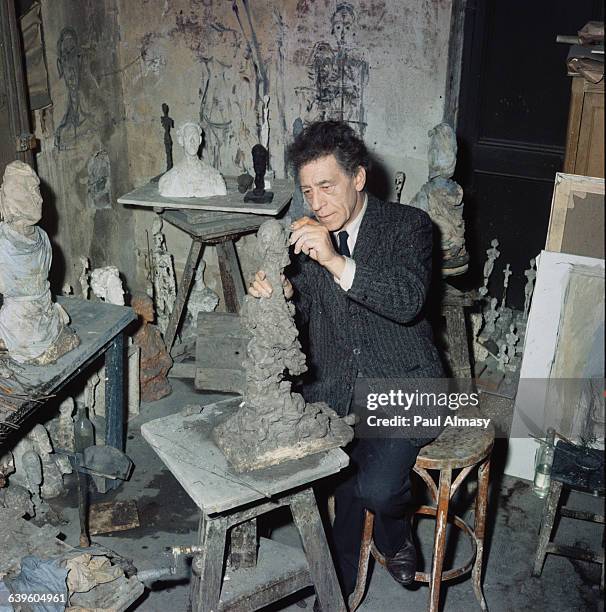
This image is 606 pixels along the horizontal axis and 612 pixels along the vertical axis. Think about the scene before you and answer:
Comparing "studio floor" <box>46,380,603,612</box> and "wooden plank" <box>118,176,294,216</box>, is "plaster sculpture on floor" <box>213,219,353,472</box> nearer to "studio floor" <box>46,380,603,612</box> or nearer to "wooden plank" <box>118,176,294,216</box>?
"studio floor" <box>46,380,603,612</box>

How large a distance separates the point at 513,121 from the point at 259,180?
5.62ft

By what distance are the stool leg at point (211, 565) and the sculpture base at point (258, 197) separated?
2.60 meters

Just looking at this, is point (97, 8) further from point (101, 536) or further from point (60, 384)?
point (101, 536)

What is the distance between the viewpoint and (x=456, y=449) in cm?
308

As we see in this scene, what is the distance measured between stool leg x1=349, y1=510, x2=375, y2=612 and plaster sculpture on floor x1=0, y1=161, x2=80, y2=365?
157 cm

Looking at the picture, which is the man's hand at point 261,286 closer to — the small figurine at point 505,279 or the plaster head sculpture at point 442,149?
the plaster head sculpture at point 442,149

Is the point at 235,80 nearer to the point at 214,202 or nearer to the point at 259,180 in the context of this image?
the point at 259,180

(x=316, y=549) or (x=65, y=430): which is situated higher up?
(x=316, y=549)

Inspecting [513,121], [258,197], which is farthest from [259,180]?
[513,121]

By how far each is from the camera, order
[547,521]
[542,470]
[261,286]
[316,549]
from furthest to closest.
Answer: [542,470]
[547,521]
[316,549]
[261,286]

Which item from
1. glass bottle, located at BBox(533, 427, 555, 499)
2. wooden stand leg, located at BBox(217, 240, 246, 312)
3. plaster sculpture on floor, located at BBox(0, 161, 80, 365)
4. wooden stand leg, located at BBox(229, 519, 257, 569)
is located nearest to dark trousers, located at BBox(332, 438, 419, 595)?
wooden stand leg, located at BBox(229, 519, 257, 569)

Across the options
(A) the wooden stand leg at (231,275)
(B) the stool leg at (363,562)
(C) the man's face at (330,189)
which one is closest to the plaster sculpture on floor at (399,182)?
(A) the wooden stand leg at (231,275)

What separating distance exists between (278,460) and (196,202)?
2.60 m

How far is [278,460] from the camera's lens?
268 cm
